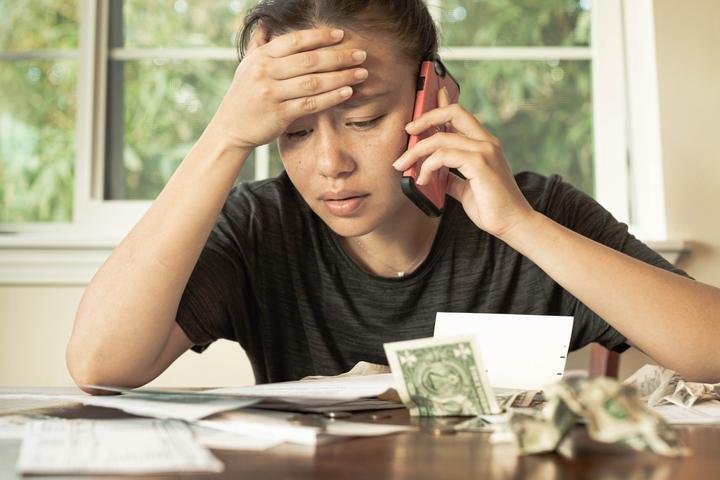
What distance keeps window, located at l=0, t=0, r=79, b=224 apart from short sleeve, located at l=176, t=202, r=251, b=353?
1084mm

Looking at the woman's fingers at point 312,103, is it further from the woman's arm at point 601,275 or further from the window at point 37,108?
the window at point 37,108

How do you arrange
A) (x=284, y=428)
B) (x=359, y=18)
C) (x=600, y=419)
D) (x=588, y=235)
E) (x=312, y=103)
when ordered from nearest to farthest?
(x=600, y=419), (x=284, y=428), (x=312, y=103), (x=359, y=18), (x=588, y=235)

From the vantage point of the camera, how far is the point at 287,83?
1.19m

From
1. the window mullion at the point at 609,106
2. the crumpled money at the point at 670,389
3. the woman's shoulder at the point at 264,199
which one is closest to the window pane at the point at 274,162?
the woman's shoulder at the point at 264,199

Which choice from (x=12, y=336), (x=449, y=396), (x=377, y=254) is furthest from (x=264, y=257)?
(x=12, y=336)

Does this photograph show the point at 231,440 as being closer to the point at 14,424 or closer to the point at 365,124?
the point at 14,424

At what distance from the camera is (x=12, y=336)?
2.18m

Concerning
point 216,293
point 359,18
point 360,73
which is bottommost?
point 216,293

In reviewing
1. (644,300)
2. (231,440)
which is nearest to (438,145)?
(644,300)

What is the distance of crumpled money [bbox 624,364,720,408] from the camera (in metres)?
1.02

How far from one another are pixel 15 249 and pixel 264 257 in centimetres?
99

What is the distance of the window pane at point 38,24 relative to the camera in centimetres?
239

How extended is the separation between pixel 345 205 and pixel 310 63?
0.72ft

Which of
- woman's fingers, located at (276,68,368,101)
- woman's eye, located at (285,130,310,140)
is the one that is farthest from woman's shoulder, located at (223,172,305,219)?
woman's fingers, located at (276,68,368,101)
